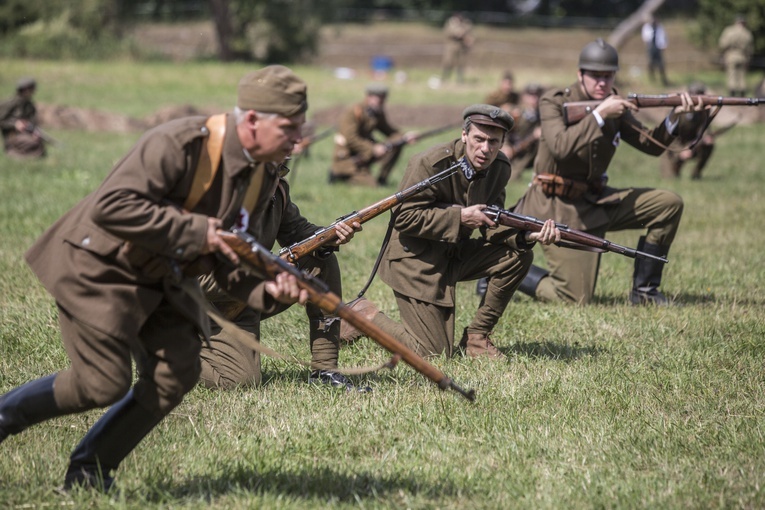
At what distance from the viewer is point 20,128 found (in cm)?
1958

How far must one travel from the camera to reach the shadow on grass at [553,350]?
7602mm

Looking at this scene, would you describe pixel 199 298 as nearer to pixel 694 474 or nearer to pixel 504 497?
pixel 504 497

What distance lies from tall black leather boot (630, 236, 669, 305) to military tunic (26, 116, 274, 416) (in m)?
5.46

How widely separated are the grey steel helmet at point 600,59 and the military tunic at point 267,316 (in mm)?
3487

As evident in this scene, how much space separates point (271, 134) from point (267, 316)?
226 cm

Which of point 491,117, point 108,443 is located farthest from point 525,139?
point 108,443

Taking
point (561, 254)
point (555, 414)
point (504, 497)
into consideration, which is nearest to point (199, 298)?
point (504, 497)

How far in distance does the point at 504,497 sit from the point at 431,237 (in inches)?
110

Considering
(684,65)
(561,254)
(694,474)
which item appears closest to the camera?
(694,474)

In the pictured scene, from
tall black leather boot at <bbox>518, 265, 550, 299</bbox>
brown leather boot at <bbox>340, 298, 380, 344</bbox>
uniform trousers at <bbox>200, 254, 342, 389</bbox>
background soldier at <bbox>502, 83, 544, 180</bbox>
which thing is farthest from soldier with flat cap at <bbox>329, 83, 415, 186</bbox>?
uniform trousers at <bbox>200, 254, 342, 389</bbox>

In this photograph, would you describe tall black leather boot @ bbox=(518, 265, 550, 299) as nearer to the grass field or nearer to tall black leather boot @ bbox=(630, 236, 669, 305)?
the grass field

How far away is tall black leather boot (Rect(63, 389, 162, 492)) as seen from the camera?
15.8 feet

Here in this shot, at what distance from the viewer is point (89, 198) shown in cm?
474

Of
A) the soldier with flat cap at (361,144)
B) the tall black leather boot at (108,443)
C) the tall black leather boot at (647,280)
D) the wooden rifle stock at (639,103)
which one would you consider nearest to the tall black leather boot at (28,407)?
the tall black leather boot at (108,443)
